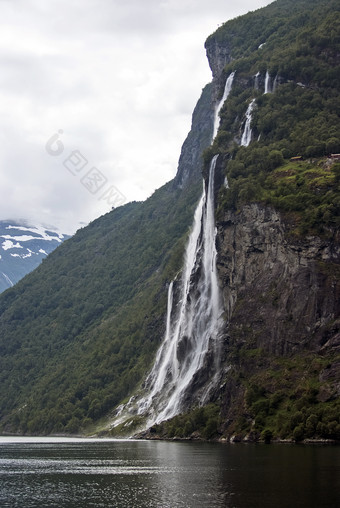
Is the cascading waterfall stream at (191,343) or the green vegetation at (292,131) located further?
the cascading waterfall stream at (191,343)

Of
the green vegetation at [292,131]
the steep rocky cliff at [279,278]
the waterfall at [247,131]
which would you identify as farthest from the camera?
the waterfall at [247,131]

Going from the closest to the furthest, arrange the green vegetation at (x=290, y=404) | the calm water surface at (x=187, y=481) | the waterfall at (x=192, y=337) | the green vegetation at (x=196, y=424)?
the calm water surface at (x=187, y=481) < the green vegetation at (x=290, y=404) < the green vegetation at (x=196, y=424) < the waterfall at (x=192, y=337)

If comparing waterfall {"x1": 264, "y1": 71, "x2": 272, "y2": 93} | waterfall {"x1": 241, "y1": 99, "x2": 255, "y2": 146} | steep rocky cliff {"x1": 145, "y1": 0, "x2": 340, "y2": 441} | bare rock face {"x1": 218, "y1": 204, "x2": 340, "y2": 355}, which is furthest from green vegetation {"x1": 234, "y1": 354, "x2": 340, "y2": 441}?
waterfall {"x1": 264, "y1": 71, "x2": 272, "y2": 93}

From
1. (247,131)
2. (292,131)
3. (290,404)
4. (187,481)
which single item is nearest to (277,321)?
(290,404)

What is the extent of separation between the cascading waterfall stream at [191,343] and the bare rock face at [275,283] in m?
7.66

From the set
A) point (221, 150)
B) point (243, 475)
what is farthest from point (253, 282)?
point (243, 475)

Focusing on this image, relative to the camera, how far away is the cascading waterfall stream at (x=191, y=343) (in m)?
133

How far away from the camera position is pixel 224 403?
115188mm

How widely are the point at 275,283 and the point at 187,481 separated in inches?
2555

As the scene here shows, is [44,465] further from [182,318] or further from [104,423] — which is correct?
[104,423]

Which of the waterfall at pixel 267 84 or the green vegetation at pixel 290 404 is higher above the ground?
the waterfall at pixel 267 84

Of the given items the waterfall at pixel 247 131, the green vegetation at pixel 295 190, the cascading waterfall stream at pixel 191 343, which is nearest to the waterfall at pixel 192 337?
the cascading waterfall stream at pixel 191 343

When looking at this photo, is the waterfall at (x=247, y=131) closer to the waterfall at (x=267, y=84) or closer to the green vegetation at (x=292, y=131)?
the green vegetation at (x=292, y=131)

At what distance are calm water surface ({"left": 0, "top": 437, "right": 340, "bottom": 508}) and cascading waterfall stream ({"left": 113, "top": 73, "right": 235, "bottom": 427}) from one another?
50.3 meters
